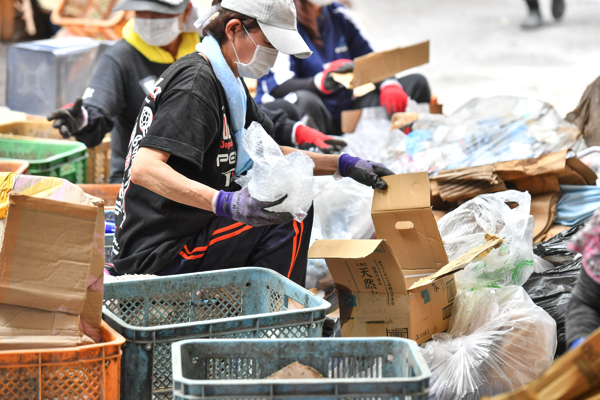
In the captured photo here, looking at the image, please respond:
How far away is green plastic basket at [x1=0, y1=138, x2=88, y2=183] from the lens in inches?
123

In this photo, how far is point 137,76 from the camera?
3123mm

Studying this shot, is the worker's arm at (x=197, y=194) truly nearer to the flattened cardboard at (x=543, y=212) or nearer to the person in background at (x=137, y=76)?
the person in background at (x=137, y=76)

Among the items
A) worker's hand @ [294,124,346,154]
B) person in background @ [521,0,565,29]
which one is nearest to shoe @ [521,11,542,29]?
person in background @ [521,0,565,29]

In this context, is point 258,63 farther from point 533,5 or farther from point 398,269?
point 533,5

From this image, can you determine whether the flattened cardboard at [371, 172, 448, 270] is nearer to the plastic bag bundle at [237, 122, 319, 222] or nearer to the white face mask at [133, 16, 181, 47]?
the plastic bag bundle at [237, 122, 319, 222]

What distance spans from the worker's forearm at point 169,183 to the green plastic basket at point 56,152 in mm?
1432

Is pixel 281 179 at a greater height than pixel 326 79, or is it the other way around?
pixel 281 179

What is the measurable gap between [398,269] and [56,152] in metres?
2.09

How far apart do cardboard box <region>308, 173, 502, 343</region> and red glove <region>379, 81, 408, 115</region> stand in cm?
→ 176

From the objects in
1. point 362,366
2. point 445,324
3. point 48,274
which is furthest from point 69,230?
point 445,324

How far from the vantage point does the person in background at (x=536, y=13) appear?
1020 cm

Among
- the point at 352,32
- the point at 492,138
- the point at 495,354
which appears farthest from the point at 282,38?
the point at 352,32

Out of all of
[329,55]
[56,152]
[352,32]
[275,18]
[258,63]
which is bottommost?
[56,152]

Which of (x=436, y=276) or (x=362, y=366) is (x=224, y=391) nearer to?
(x=362, y=366)
